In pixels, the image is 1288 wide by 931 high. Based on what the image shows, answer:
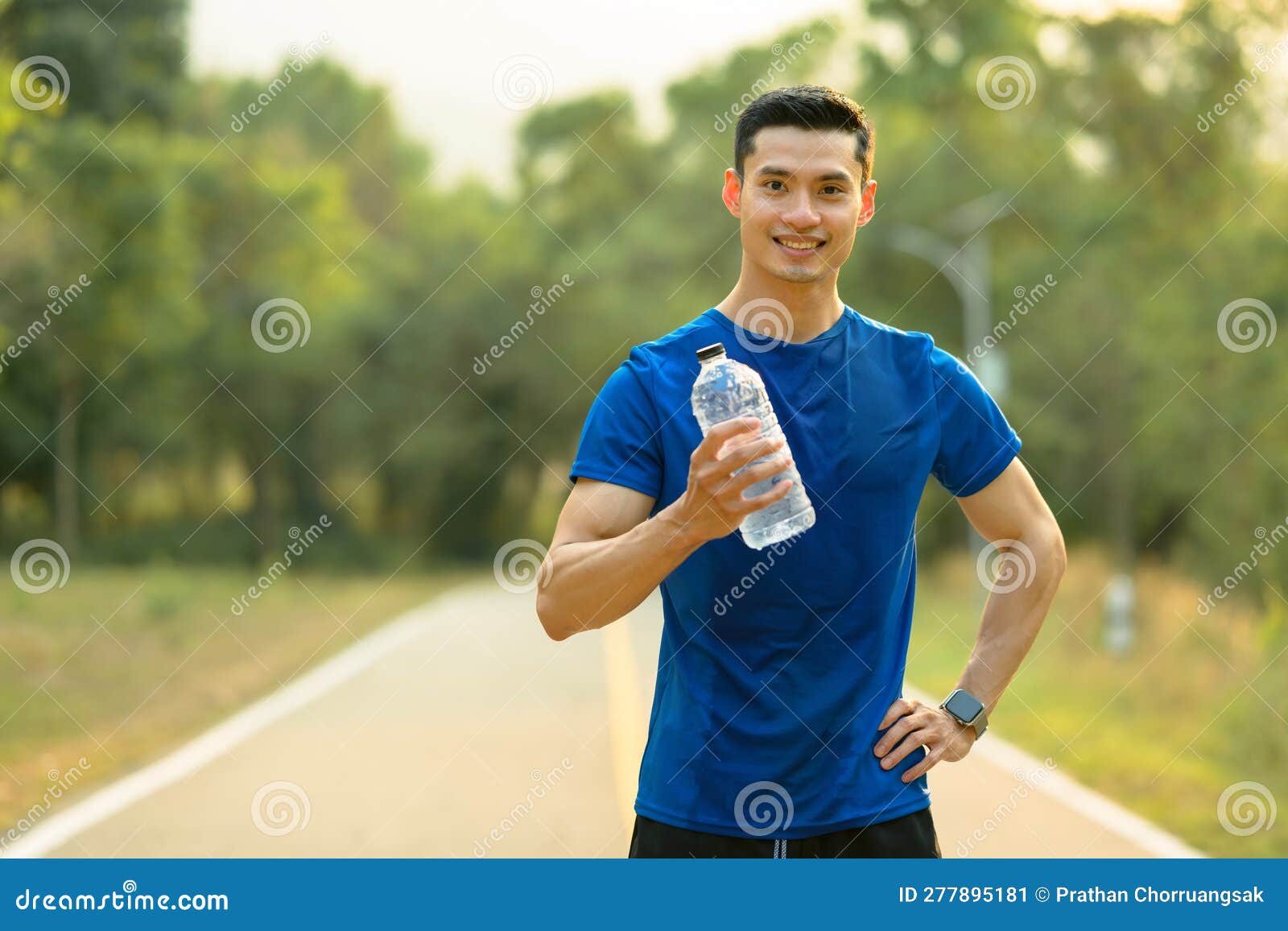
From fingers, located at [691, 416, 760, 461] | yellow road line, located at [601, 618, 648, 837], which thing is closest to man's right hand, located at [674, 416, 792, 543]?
fingers, located at [691, 416, 760, 461]

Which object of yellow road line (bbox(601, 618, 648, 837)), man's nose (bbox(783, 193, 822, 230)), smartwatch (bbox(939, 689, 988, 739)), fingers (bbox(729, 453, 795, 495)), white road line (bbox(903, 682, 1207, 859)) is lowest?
smartwatch (bbox(939, 689, 988, 739))

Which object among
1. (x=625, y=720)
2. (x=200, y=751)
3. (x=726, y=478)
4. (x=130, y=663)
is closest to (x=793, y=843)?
(x=726, y=478)

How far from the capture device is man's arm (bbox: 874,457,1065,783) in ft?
11.3

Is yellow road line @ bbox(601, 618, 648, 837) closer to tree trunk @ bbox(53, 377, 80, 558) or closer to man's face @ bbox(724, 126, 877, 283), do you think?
man's face @ bbox(724, 126, 877, 283)

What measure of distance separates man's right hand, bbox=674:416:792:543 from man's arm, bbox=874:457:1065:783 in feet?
2.49

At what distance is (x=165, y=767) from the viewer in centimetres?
1136

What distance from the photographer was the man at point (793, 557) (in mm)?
3174

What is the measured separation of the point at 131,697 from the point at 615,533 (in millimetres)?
13043

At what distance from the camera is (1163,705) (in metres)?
13.9

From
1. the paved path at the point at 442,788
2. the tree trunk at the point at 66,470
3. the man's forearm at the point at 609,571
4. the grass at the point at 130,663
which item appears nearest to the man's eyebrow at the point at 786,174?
the man's forearm at the point at 609,571

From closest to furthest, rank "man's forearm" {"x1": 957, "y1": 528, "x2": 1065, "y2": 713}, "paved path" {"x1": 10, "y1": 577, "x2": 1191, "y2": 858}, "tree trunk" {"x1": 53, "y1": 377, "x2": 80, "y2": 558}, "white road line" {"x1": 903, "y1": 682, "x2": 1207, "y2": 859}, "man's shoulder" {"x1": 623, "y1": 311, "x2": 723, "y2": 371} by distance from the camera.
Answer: "man's shoulder" {"x1": 623, "y1": 311, "x2": 723, "y2": 371} → "man's forearm" {"x1": 957, "y1": 528, "x2": 1065, "y2": 713} → "white road line" {"x1": 903, "y1": 682, "x2": 1207, "y2": 859} → "paved path" {"x1": 10, "y1": 577, "x2": 1191, "y2": 858} → "tree trunk" {"x1": 53, "y1": 377, "x2": 80, "y2": 558}

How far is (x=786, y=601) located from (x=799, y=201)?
2.68 ft

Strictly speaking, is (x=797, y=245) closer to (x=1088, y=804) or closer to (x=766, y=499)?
(x=766, y=499)

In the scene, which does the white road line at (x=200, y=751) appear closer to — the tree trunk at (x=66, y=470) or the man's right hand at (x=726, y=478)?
the man's right hand at (x=726, y=478)
